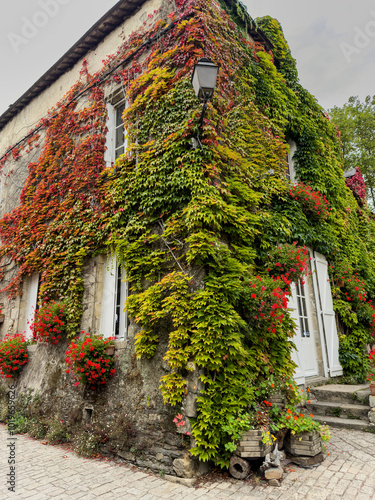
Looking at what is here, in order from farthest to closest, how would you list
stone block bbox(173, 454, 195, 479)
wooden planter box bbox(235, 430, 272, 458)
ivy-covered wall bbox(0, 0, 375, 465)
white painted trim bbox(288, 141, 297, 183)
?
1. white painted trim bbox(288, 141, 297, 183)
2. ivy-covered wall bbox(0, 0, 375, 465)
3. stone block bbox(173, 454, 195, 479)
4. wooden planter box bbox(235, 430, 272, 458)

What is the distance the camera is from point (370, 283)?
8.02m

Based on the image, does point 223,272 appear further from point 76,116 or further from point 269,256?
point 76,116

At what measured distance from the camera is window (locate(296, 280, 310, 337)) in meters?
6.36

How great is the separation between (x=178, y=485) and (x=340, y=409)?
2.98 metres

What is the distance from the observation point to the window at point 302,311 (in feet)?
20.9

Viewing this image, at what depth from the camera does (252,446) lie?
11.3 feet

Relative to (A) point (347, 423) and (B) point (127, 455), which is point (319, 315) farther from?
(B) point (127, 455)

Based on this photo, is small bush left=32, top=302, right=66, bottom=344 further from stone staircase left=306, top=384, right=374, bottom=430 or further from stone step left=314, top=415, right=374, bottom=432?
stone step left=314, top=415, right=374, bottom=432

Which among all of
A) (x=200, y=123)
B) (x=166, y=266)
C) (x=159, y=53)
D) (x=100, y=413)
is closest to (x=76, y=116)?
(x=159, y=53)

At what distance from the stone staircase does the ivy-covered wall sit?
135 centimetres

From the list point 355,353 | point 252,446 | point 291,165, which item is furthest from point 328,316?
point 252,446

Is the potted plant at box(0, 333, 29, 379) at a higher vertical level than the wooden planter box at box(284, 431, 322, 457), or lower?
higher

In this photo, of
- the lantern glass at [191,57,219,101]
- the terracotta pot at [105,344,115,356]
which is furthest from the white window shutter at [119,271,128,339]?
the lantern glass at [191,57,219,101]


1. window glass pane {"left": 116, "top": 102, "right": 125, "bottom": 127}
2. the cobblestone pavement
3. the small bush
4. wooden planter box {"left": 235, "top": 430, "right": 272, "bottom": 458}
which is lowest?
the cobblestone pavement
